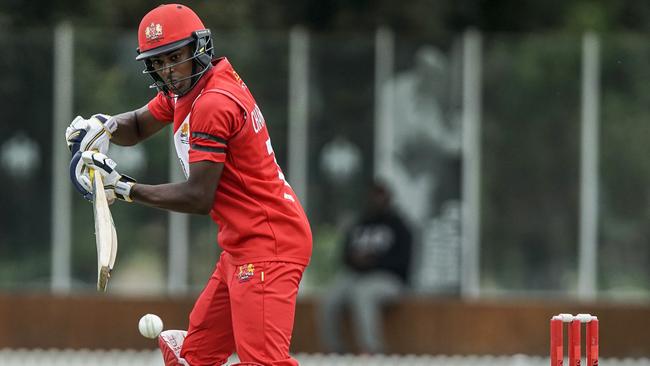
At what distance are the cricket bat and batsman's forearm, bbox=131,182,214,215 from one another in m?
0.13

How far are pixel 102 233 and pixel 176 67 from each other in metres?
0.71

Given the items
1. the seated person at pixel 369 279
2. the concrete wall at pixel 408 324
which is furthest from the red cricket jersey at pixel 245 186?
the concrete wall at pixel 408 324

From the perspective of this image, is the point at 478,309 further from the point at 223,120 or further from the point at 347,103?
the point at 223,120

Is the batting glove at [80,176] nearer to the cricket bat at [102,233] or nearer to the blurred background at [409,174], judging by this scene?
the cricket bat at [102,233]

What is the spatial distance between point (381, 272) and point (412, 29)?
17.0ft

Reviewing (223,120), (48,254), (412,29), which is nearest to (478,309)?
(48,254)

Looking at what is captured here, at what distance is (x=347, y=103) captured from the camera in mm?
12453

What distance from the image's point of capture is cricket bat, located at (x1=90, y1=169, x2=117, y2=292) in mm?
5914

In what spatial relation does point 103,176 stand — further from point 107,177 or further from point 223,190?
point 223,190

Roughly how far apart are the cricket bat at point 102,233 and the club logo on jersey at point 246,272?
0.51m

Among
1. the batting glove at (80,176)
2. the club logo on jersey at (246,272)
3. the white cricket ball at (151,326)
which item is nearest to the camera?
the batting glove at (80,176)

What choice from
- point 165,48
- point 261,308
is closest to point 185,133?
point 165,48

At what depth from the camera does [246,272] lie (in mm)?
6129

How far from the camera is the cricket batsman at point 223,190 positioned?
5965mm
